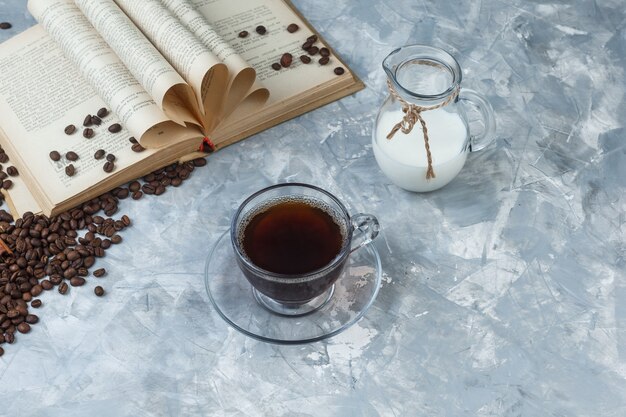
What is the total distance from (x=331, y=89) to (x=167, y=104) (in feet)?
1.08

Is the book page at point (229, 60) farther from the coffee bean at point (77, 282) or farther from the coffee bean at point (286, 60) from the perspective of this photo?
the coffee bean at point (77, 282)

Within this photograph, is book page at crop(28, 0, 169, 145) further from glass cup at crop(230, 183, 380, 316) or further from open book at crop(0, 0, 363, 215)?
glass cup at crop(230, 183, 380, 316)

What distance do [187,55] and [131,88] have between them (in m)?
0.13

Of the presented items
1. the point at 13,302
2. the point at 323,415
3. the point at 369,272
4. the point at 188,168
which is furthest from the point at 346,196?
the point at 13,302

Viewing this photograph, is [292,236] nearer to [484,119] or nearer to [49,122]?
[484,119]

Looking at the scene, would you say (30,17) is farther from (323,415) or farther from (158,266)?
(323,415)

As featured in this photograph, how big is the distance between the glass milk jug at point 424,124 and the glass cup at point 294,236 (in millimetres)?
176

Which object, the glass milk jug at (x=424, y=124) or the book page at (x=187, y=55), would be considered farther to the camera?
the book page at (x=187, y=55)

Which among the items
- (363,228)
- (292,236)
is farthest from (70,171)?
(363,228)

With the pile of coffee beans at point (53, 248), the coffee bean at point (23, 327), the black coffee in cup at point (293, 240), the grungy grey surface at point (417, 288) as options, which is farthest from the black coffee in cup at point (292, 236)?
the coffee bean at point (23, 327)

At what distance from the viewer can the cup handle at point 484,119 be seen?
1.45 meters

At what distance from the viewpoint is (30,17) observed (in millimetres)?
1833

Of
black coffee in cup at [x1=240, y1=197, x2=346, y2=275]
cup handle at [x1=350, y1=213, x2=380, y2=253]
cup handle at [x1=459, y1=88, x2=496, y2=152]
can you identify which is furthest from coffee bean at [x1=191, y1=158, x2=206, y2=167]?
cup handle at [x1=459, y1=88, x2=496, y2=152]

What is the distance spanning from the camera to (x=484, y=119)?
1467 mm
